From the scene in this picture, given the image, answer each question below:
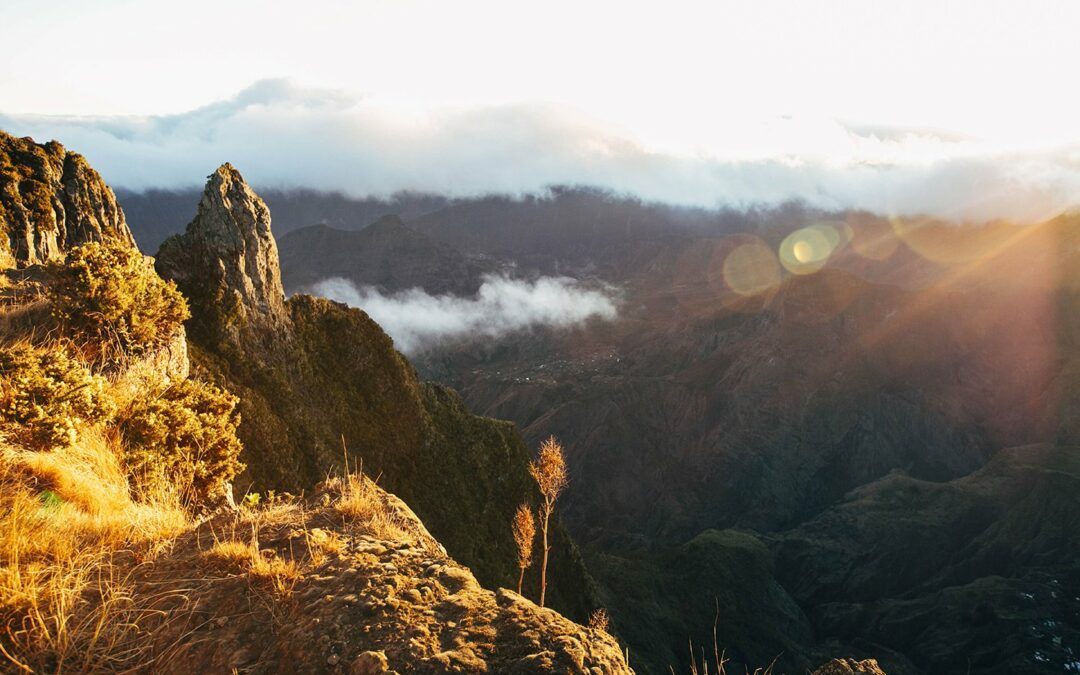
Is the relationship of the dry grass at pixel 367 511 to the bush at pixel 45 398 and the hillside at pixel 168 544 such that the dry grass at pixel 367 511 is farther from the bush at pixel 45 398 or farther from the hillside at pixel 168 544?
the bush at pixel 45 398

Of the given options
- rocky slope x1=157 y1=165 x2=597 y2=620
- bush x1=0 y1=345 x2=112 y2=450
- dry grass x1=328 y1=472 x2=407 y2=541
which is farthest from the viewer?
rocky slope x1=157 y1=165 x2=597 y2=620

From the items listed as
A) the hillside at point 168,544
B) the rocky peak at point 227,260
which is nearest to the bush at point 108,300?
the hillside at point 168,544

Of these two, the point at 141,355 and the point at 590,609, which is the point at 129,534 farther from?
the point at 590,609

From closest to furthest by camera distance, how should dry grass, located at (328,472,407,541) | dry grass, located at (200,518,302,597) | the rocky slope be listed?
dry grass, located at (200,518,302,597)
dry grass, located at (328,472,407,541)
the rocky slope

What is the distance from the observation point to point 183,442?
9438 millimetres

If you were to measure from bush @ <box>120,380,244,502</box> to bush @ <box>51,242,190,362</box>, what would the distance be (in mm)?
1371

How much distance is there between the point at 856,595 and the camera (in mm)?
112938

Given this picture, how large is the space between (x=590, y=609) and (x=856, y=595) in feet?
274

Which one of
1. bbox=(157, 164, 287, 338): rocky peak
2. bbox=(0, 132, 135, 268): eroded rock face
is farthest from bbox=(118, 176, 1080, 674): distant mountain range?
bbox=(0, 132, 135, 268): eroded rock face

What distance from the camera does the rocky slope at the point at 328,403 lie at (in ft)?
94.9

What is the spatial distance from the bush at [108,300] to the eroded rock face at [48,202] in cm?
1302

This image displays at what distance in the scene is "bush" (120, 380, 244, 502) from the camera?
27.1 ft

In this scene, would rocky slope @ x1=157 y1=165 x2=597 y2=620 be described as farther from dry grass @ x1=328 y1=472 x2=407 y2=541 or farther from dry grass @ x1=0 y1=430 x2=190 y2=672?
dry grass @ x1=0 y1=430 x2=190 y2=672

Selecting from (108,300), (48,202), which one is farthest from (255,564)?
(48,202)
